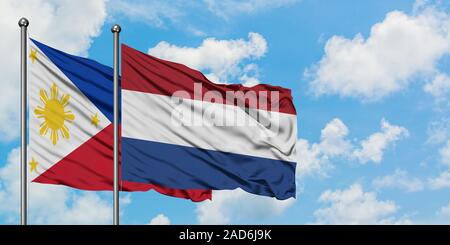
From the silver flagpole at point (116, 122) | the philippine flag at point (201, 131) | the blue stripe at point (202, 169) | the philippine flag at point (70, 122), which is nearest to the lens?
the silver flagpole at point (116, 122)

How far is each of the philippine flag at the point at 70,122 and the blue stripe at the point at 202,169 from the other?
31 cm

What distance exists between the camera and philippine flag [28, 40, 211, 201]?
14.5 m

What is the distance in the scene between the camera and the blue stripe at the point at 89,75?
48.7 ft

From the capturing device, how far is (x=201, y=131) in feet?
53.0

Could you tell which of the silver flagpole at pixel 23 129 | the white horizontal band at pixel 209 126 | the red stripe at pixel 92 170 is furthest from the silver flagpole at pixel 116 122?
the silver flagpole at pixel 23 129

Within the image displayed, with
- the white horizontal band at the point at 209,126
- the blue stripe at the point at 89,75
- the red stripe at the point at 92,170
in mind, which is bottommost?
the red stripe at the point at 92,170

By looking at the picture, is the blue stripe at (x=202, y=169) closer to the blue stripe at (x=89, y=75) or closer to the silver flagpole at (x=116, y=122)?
the silver flagpole at (x=116, y=122)

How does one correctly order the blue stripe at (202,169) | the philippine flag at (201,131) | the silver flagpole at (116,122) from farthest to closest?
the philippine flag at (201,131)
the blue stripe at (202,169)
the silver flagpole at (116,122)

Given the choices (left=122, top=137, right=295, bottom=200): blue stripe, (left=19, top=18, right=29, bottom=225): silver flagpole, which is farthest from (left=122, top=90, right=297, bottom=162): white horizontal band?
(left=19, top=18, right=29, bottom=225): silver flagpole

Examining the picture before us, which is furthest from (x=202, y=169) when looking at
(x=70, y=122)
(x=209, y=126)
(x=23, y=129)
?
(x=23, y=129)

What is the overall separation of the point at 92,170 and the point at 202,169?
7.64 feet
